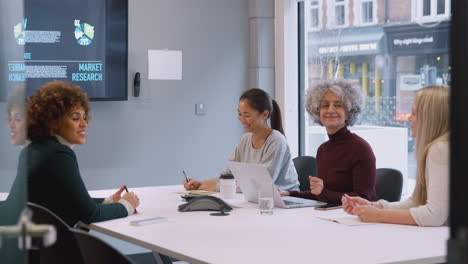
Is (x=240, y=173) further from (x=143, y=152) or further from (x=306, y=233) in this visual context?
(x=143, y=152)

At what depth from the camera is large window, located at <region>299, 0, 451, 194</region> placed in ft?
16.2

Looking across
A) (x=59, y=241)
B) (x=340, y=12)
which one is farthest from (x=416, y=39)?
(x=59, y=241)

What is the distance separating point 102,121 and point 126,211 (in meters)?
2.51

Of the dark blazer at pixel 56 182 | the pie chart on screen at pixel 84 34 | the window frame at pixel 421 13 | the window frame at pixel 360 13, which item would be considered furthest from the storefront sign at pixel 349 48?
the dark blazer at pixel 56 182

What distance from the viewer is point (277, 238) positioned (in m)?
2.60

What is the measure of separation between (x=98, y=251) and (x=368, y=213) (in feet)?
3.95

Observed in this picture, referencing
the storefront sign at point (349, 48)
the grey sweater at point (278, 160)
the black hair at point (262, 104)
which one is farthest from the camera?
the storefront sign at point (349, 48)

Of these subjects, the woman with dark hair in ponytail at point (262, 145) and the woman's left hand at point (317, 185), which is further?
the woman with dark hair in ponytail at point (262, 145)

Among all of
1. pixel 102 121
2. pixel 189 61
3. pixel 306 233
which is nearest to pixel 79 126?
pixel 306 233

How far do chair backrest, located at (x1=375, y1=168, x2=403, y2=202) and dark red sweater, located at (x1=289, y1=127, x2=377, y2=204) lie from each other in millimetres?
182

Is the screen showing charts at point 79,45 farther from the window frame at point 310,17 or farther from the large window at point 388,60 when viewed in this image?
the large window at point 388,60

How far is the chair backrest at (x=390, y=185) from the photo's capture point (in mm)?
3541

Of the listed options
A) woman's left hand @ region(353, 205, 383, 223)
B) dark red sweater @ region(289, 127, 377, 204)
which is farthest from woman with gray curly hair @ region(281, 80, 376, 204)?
woman's left hand @ region(353, 205, 383, 223)

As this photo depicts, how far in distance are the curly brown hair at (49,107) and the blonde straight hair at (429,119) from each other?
156 cm
